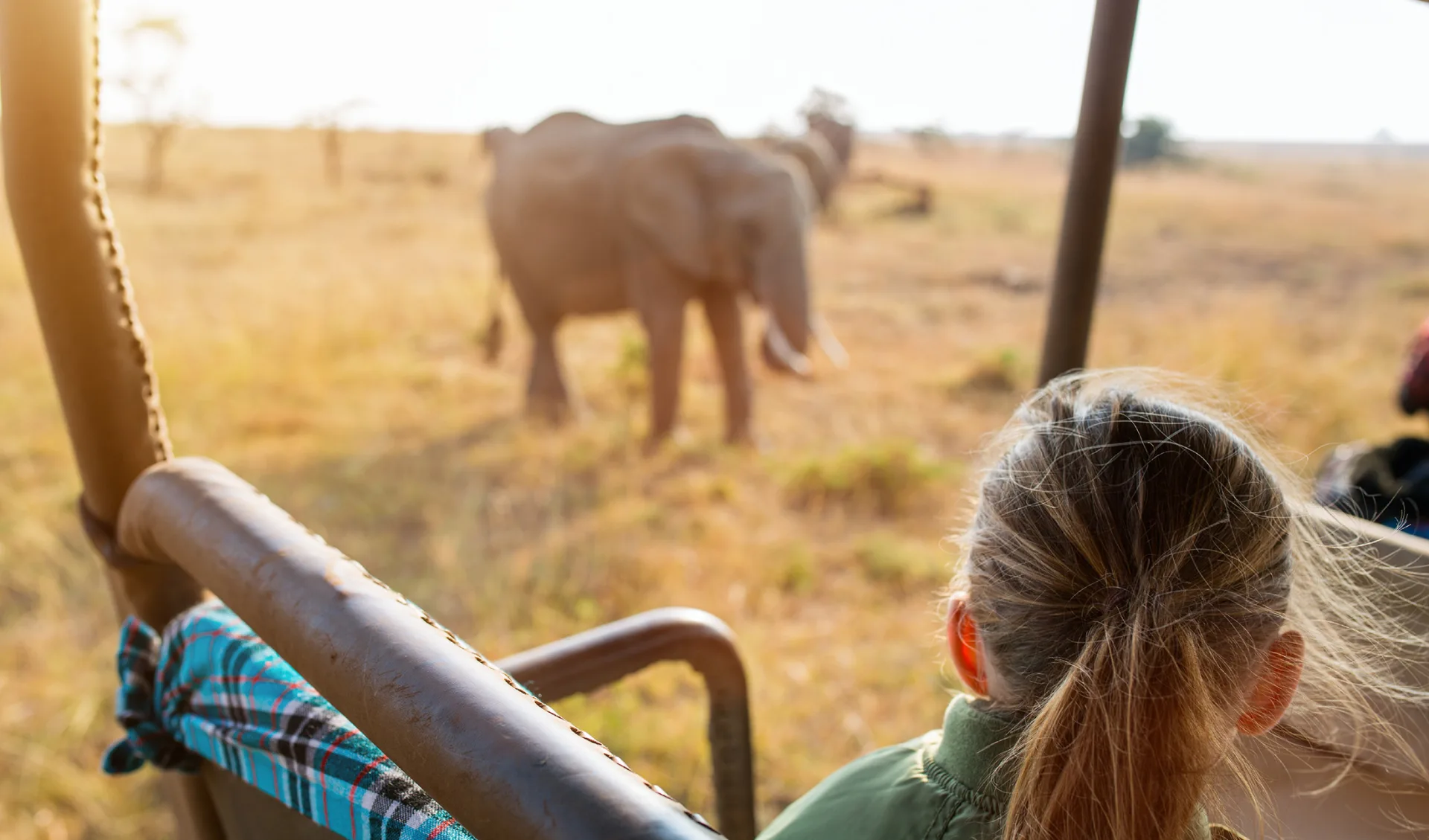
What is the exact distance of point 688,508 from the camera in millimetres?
3746

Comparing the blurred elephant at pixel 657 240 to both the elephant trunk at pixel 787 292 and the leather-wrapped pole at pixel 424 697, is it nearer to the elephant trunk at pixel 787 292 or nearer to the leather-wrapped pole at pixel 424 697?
the elephant trunk at pixel 787 292

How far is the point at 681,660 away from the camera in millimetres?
1076

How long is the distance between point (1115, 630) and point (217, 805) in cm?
71

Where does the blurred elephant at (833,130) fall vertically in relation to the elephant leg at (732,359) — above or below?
above

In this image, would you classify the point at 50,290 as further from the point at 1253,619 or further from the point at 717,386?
the point at 717,386

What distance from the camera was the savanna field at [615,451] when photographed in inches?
90.7

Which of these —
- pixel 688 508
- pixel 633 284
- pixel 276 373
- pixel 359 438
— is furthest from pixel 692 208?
pixel 276 373

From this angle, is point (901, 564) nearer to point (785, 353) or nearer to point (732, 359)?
point (785, 353)

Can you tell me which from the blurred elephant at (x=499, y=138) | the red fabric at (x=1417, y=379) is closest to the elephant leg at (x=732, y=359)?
the blurred elephant at (x=499, y=138)

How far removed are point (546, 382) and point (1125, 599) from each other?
4.66m

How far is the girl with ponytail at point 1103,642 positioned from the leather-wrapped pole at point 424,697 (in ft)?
1.01

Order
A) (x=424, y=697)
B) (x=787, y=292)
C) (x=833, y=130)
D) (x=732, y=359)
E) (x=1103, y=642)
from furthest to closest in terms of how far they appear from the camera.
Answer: (x=833, y=130)
(x=732, y=359)
(x=787, y=292)
(x=1103, y=642)
(x=424, y=697)

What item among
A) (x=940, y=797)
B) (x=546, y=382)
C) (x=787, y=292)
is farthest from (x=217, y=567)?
(x=546, y=382)

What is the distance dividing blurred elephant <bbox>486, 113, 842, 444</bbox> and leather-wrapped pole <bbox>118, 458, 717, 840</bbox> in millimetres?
3656
